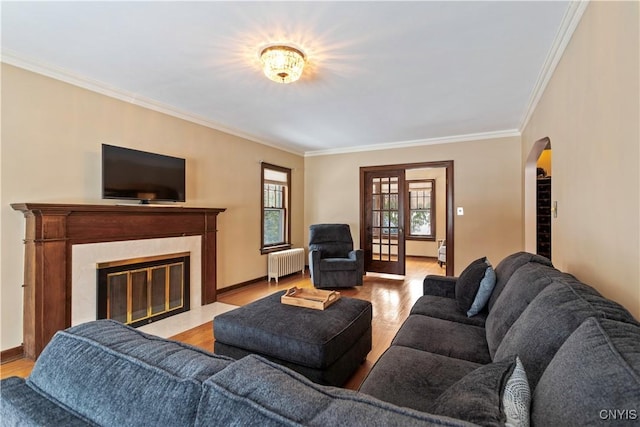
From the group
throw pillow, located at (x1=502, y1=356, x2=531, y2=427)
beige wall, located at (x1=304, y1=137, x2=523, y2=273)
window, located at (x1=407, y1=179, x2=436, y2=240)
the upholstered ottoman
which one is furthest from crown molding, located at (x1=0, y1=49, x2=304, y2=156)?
window, located at (x1=407, y1=179, x2=436, y2=240)

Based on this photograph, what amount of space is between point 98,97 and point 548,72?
4.23 m

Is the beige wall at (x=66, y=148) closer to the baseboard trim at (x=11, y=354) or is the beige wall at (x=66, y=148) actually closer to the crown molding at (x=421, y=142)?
the baseboard trim at (x=11, y=354)

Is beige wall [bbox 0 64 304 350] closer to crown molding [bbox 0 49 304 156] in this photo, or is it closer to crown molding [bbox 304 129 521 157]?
crown molding [bbox 0 49 304 156]

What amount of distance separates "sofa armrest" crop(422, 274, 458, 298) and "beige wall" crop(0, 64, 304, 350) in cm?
293

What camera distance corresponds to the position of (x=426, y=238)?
7996 millimetres

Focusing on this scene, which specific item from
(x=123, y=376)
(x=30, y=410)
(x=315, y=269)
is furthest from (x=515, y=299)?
(x=315, y=269)

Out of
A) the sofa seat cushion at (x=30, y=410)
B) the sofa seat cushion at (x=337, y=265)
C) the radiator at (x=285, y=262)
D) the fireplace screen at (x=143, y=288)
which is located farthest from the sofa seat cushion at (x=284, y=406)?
the radiator at (x=285, y=262)

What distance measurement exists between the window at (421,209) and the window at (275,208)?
3887 millimetres

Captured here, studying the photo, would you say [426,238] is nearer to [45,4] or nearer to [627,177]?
[627,177]

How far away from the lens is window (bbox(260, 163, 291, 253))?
5305 mm

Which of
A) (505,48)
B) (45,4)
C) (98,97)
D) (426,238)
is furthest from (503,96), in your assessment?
(426,238)

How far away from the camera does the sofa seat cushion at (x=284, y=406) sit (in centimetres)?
48

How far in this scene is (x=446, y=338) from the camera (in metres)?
1.79

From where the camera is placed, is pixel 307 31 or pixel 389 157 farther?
pixel 389 157
